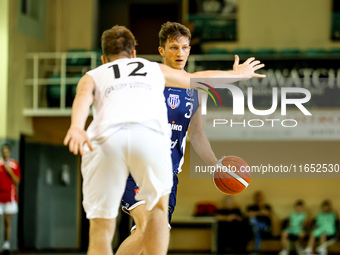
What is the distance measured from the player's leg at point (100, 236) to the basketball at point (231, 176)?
58.7 inches

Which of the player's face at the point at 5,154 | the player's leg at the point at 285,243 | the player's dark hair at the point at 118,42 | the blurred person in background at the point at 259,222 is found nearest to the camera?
the player's dark hair at the point at 118,42

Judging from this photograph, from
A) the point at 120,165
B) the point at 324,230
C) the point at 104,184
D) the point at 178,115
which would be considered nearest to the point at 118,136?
the point at 120,165

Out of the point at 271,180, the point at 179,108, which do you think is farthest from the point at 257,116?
the point at 179,108

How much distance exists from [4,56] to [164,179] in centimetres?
1019

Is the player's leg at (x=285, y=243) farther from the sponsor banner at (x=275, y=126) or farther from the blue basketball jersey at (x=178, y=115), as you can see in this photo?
the blue basketball jersey at (x=178, y=115)

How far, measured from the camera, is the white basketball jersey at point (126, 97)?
3596mm

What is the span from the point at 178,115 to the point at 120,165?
1.41 meters

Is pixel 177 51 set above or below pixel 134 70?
above

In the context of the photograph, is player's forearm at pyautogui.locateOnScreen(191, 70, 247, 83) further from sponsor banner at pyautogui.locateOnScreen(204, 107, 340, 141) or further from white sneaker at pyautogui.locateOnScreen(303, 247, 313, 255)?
white sneaker at pyautogui.locateOnScreen(303, 247, 313, 255)

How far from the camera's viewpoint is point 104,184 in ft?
11.7

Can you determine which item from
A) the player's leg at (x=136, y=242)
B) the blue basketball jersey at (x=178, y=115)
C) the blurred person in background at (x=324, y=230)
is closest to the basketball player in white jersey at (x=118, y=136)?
the player's leg at (x=136, y=242)

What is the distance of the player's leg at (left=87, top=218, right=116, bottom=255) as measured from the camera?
12.0 feet

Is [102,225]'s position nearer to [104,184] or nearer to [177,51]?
[104,184]

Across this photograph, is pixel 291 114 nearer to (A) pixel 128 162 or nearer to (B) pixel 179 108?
(B) pixel 179 108
